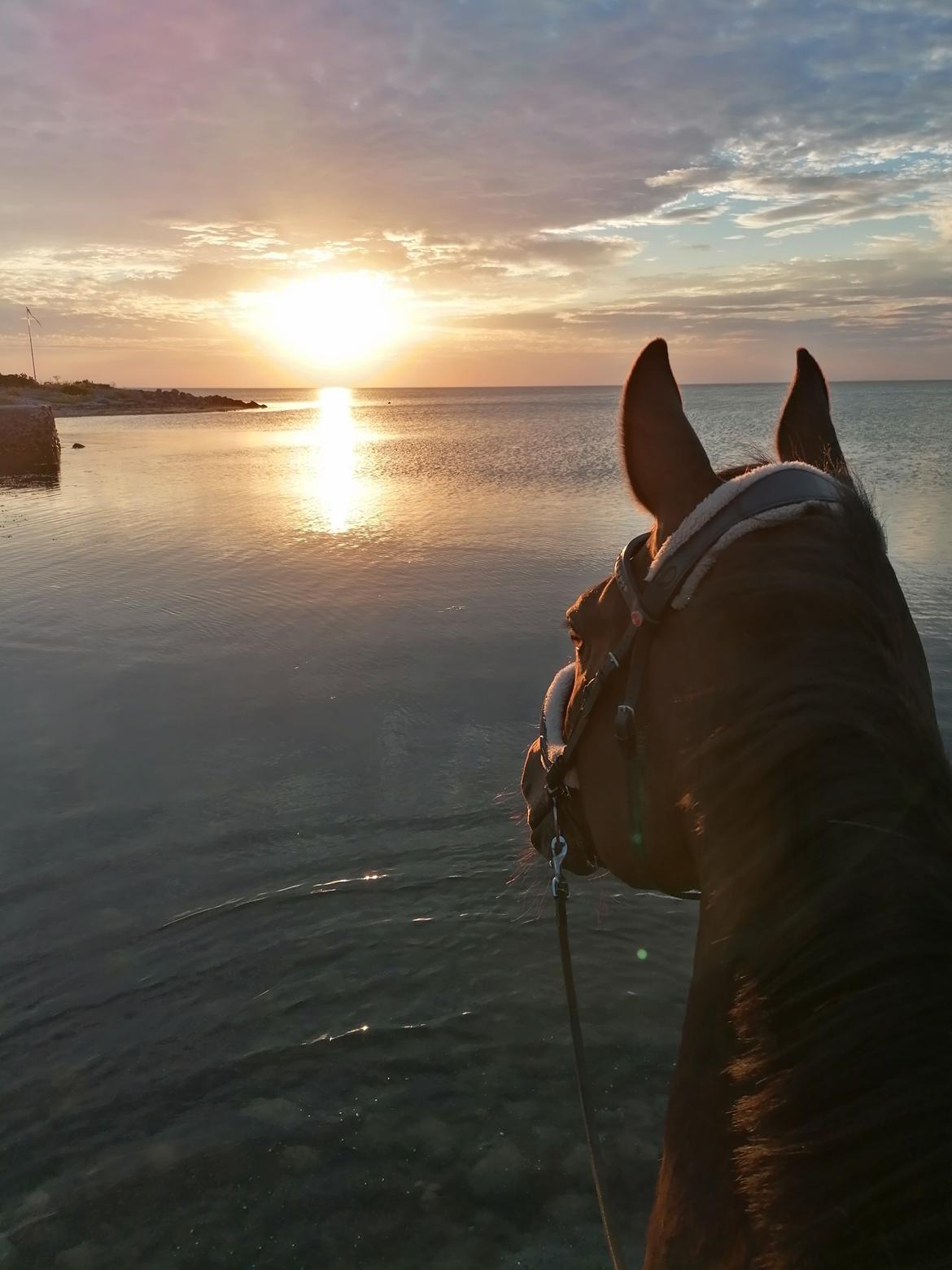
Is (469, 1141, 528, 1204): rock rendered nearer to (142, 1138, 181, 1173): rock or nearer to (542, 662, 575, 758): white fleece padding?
(142, 1138, 181, 1173): rock

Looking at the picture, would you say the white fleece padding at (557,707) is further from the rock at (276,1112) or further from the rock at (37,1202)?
the rock at (37,1202)

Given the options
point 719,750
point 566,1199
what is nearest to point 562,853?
point 719,750

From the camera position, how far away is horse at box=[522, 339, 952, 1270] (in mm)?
1101

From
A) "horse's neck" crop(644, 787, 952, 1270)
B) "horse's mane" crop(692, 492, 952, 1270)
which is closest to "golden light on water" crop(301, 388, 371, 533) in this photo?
"horse's mane" crop(692, 492, 952, 1270)

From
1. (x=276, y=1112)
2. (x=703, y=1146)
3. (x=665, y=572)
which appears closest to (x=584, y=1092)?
(x=703, y=1146)

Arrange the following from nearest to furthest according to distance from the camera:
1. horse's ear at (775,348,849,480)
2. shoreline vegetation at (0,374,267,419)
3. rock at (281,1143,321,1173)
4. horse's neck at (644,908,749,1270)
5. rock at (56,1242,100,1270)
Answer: horse's neck at (644,908,749,1270)
horse's ear at (775,348,849,480)
rock at (56,1242,100,1270)
rock at (281,1143,321,1173)
shoreline vegetation at (0,374,267,419)

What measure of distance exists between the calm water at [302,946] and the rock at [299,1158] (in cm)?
2

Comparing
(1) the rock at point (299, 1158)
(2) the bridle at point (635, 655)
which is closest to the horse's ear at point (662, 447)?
(2) the bridle at point (635, 655)

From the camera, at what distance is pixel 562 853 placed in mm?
2242

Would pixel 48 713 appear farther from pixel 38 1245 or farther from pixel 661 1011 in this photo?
pixel 661 1011

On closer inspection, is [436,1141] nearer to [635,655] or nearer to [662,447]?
[635,655]

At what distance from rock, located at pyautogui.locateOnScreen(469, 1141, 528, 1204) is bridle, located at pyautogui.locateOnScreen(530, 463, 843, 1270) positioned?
4.36 feet

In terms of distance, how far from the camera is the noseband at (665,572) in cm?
156

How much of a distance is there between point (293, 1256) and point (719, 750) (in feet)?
8.55
